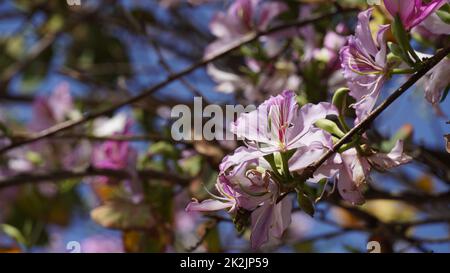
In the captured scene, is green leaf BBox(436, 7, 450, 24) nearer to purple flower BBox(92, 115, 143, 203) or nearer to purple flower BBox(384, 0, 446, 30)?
purple flower BBox(384, 0, 446, 30)

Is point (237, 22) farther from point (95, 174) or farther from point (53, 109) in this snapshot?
point (53, 109)

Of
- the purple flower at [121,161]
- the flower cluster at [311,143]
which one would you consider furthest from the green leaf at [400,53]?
the purple flower at [121,161]

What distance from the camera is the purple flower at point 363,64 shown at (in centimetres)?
58

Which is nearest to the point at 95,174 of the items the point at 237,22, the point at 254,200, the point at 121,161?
the point at 121,161

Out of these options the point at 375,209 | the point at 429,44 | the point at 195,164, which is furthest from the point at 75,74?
the point at 375,209

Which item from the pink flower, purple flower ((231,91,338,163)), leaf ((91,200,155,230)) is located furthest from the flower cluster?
the pink flower

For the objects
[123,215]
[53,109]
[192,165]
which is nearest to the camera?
[123,215]

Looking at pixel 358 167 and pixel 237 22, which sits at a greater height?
pixel 237 22

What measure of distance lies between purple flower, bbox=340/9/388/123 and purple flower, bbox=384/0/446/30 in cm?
2

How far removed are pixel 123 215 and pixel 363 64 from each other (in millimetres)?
466

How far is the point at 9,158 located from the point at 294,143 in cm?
79

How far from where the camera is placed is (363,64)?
0.60 m

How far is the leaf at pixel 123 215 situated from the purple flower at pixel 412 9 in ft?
1.67

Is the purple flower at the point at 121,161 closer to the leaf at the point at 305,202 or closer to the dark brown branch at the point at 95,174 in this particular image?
the dark brown branch at the point at 95,174
